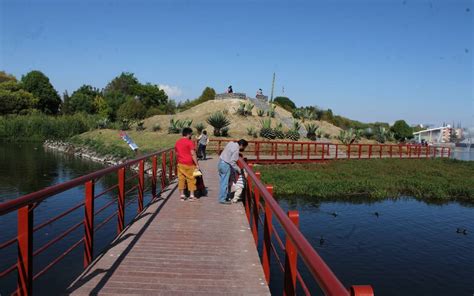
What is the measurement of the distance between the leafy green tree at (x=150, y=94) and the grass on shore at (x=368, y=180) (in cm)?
7768

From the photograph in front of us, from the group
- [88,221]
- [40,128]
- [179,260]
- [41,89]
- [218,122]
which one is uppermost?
[41,89]

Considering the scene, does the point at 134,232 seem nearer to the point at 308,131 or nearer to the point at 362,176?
the point at 362,176

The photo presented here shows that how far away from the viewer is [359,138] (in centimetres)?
4184

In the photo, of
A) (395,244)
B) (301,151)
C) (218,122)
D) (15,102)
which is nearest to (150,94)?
(15,102)

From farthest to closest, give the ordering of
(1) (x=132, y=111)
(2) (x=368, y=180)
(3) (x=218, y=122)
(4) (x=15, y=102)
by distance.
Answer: (1) (x=132, y=111) < (4) (x=15, y=102) < (3) (x=218, y=122) < (2) (x=368, y=180)

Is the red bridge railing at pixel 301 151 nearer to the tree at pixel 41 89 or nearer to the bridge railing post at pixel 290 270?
the bridge railing post at pixel 290 270

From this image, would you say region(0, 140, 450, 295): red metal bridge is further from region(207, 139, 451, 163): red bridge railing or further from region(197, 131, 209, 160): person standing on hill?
region(207, 139, 451, 163): red bridge railing

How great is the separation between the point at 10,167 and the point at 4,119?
35178 mm

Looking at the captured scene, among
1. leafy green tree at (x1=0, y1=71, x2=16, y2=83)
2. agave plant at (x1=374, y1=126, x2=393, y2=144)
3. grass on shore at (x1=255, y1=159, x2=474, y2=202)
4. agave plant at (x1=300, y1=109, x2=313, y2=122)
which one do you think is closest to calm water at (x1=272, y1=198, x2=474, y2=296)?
grass on shore at (x1=255, y1=159, x2=474, y2=202)

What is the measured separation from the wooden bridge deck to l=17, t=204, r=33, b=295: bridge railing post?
46 centimetres

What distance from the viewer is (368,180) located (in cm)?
2069

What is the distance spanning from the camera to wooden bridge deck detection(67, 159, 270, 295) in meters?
4.37

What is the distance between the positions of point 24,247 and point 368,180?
62.0ft

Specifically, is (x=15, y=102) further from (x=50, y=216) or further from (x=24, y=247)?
(x=24, y=247)
